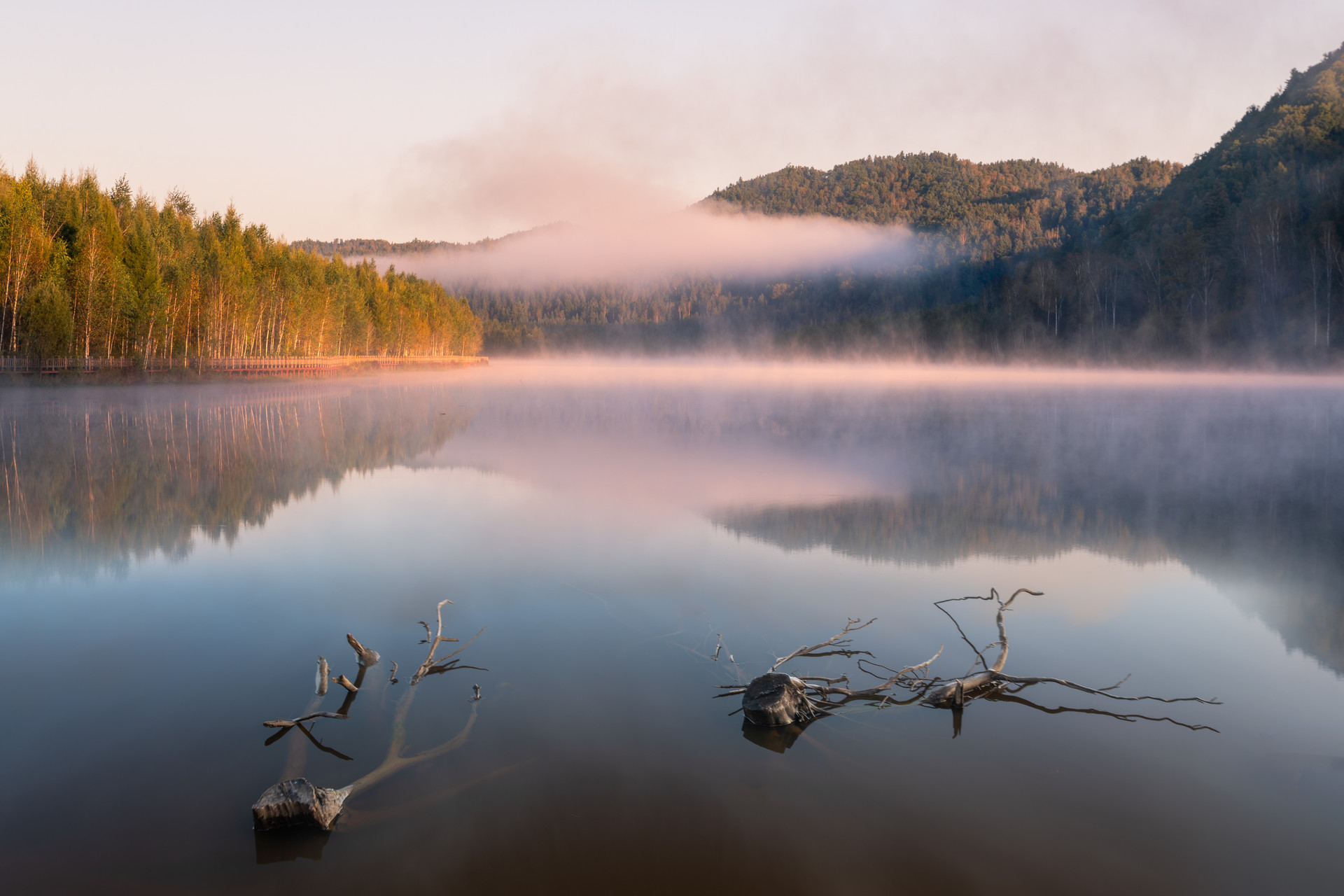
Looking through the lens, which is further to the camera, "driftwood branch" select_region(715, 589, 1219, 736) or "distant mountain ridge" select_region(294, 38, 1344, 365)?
"distant mountain ridge" select_region(294, 38, 1344, 365)

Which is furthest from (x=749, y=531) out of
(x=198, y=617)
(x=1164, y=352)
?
(x=1164, y=352)

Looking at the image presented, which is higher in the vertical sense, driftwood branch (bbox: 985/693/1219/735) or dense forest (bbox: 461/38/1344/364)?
dense forest (bbox: 461/38/1344/364)

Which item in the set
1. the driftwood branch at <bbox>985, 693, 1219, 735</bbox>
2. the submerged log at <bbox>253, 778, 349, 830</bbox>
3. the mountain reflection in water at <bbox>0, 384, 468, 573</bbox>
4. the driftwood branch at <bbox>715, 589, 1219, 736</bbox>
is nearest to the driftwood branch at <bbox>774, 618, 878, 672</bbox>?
the driftwood branch at <bbox>715, 589, 1219, 736</bbox>

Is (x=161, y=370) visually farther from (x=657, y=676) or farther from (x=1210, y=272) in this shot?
(x=1210, y=272)

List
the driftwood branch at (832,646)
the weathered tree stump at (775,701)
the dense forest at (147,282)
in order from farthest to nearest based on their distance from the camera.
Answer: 1. the dense forest at (147,282)
2. the driftwood branch at (832,646)
3. the weathered tree stump at (775,701)

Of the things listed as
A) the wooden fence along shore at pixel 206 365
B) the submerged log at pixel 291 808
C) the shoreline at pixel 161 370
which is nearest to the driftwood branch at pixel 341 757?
the submerged log at pixel 291 808

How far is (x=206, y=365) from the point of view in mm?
58469

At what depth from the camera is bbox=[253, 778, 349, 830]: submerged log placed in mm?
4609

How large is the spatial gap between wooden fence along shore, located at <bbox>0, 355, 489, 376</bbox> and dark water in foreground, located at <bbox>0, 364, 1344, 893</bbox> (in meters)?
36.7

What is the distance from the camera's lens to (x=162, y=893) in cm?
411

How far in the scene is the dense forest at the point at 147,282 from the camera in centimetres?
4431

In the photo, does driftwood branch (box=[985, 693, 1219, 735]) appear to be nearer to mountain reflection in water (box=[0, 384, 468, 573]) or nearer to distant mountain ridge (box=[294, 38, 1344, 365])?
mountain reflection in water (box=[0, 384, 468, 573])

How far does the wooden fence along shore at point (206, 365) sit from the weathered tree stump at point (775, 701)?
53.1 meters

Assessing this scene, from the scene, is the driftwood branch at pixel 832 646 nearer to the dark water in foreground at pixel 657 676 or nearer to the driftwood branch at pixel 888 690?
the driftwood branch at pixel 888 690
